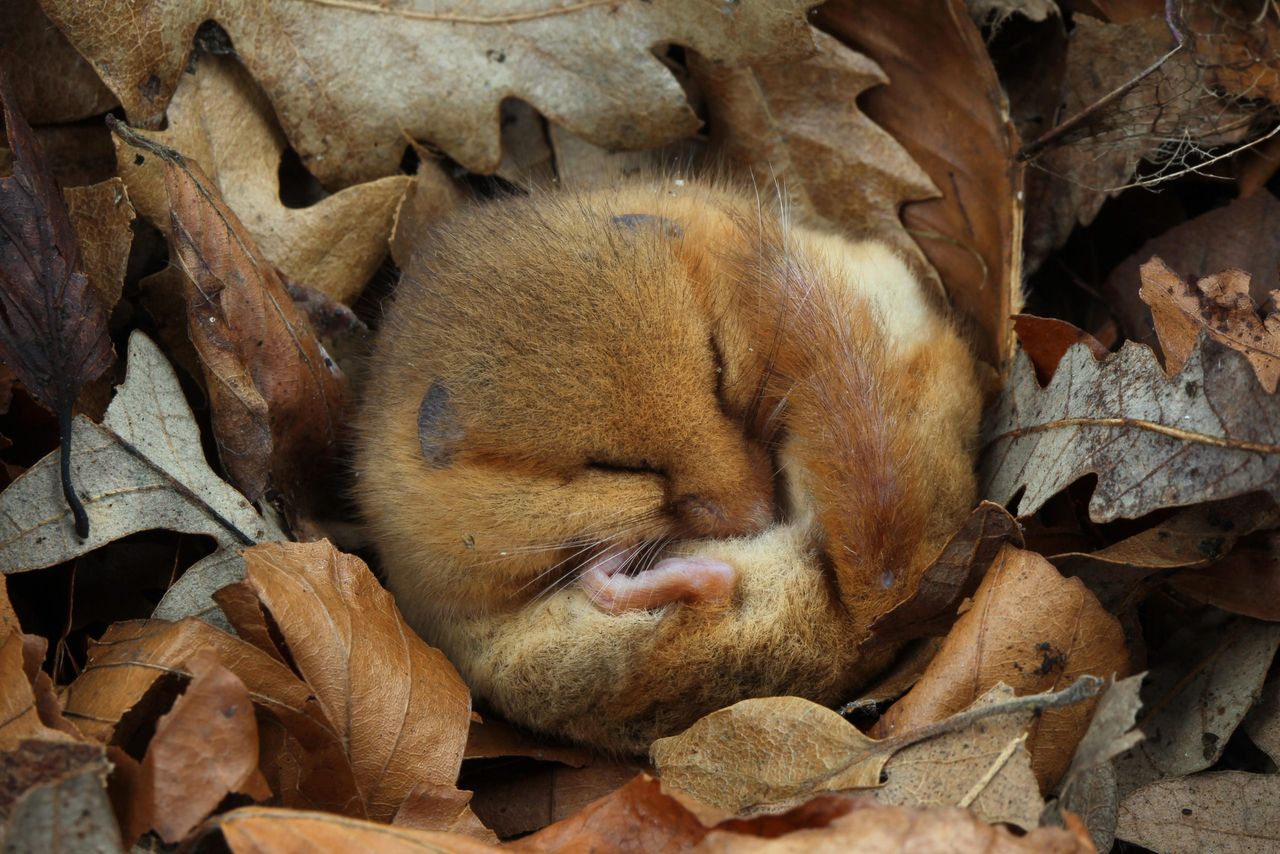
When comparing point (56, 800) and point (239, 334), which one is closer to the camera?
point (56, 800)

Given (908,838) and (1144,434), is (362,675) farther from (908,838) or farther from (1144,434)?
(1144,434)

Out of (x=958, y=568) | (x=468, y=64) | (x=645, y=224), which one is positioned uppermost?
(x=468, y=64)

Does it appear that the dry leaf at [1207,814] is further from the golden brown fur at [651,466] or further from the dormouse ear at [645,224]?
the dormouse ear at [645,224]

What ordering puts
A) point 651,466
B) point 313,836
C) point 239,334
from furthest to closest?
point 239,334
point 651,466
point 313,836

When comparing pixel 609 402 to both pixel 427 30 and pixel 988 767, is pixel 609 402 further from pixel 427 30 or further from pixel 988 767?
pixel 427 30

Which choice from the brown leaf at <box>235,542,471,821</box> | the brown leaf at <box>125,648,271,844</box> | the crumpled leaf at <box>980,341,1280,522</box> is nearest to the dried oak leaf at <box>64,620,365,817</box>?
the brown leaf at <box>235,542,471,821</box>

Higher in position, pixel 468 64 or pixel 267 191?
pixel 468 64

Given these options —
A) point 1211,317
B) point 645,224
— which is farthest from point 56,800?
point 1211,317
